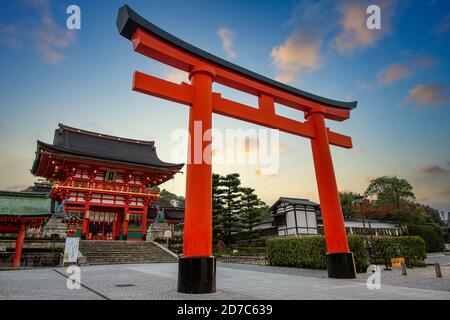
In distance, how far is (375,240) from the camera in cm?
1412

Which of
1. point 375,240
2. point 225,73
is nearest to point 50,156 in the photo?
point 225,73

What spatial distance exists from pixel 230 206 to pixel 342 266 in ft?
64.6

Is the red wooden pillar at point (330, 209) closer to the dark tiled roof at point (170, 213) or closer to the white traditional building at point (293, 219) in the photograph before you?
the white traditional building at point (293, 219)

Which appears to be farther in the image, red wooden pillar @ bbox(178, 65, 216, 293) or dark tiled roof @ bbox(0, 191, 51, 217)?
dark tiled roof @ bbox(0, 191, 51, 217)

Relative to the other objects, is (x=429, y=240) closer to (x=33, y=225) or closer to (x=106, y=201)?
(x=106, y=201)

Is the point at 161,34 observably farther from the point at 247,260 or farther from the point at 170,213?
the point at 170,213

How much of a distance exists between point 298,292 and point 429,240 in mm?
34498

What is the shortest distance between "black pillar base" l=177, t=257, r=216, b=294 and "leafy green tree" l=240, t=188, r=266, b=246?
21.7 meters

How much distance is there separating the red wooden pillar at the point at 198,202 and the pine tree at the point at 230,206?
2106 cm

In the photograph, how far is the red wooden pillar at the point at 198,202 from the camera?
5375 mm

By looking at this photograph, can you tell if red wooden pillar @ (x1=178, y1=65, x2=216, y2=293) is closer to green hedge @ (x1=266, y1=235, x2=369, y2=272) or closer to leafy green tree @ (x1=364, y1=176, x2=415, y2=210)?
green hedge @ (x1=266, y1=235, x2=369, y2=272)

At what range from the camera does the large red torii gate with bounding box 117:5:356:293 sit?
558 cm

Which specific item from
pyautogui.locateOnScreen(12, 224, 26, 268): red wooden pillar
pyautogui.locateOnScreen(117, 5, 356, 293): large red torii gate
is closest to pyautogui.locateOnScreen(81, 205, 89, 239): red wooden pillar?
pyautogui.locateOnScreen(12, 224, 26, 268): red wooden pillar

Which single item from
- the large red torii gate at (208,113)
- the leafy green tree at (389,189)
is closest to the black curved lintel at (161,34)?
the large red torii gate at (208,113)
